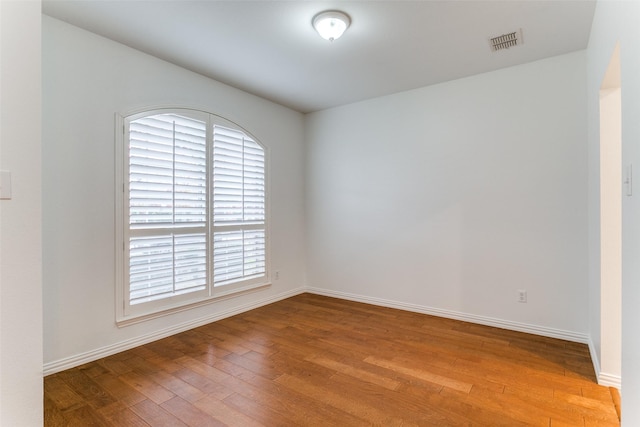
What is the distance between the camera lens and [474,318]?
133 inches

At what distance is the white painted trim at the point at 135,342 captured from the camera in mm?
2359

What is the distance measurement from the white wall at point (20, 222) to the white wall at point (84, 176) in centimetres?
109

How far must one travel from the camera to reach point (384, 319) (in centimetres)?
351

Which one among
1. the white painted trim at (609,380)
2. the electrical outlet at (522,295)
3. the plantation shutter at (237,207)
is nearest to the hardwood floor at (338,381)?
the white painted trim at (609,380)

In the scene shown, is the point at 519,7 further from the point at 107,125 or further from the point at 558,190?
the point at 107,125

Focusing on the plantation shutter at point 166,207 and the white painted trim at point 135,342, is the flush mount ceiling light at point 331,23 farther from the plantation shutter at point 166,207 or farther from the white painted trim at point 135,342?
the white painted trim at point 135,342

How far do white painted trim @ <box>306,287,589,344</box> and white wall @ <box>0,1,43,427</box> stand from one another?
3.38 metres

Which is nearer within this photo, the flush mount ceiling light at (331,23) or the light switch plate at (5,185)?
the light switch plate at (5,185)

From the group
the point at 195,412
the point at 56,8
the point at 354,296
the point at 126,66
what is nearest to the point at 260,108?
the point at 126,66

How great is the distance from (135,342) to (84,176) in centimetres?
154

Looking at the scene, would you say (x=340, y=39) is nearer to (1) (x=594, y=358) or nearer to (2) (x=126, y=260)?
(2) (x=126, y=260)

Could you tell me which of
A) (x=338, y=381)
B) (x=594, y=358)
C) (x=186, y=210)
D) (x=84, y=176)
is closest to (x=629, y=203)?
(x=594, y=358)

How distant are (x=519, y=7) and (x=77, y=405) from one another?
4.09 meters

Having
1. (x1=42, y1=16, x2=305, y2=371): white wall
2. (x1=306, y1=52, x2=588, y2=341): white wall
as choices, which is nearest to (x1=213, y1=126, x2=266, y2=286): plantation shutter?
(x1=42, y1=16, x2=305, y2=371): white wall
